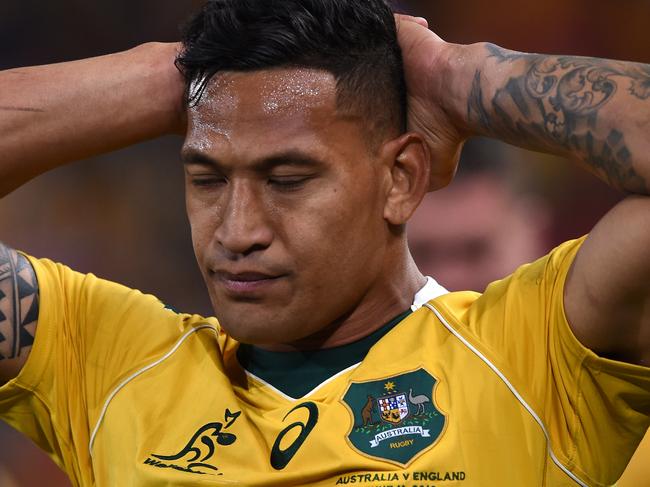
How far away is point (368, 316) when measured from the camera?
2.26 meters

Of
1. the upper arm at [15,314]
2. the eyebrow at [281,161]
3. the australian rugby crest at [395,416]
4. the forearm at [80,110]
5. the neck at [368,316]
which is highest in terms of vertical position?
the forearm at [80,110]

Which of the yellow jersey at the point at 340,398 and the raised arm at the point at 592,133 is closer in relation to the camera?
the raised arm at the point at 592,133

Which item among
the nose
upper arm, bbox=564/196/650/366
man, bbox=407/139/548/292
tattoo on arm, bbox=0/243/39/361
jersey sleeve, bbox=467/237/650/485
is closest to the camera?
upper arm, bbox=564/196/650/366

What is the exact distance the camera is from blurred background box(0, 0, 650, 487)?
176 inches

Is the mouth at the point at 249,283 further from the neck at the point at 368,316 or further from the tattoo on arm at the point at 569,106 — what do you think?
the tattoo on arm at the point at 569,106

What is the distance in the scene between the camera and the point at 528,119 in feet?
6.52

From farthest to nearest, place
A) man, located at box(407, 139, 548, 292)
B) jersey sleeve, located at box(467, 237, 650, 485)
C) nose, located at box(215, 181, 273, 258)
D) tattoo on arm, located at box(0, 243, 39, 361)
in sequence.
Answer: man, located at box(407, 139, 548, 292), tattoo on arm, located at box(0, 243, 39, 361), nose, located at box(215, 181, 273, 258), jersey sleeve, located at box(467, 237, 650, 485)

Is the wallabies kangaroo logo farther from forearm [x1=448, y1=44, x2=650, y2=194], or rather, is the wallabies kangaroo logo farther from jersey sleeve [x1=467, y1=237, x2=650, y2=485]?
forearm [x1=448, y1=44, x2=650, y2=194]

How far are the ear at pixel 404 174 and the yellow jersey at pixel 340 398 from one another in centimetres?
22

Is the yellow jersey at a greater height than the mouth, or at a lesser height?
lesser

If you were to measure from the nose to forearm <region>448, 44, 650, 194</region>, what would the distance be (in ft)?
1.53

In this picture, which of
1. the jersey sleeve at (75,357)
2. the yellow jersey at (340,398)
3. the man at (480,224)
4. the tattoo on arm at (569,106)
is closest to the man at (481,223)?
the man at (480,224)

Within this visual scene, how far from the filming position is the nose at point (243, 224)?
2.01m

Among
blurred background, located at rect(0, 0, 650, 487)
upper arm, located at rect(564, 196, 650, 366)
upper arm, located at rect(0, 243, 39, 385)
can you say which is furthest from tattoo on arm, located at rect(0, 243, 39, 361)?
blurred background, located at rect(0, 0, 650, 487)
